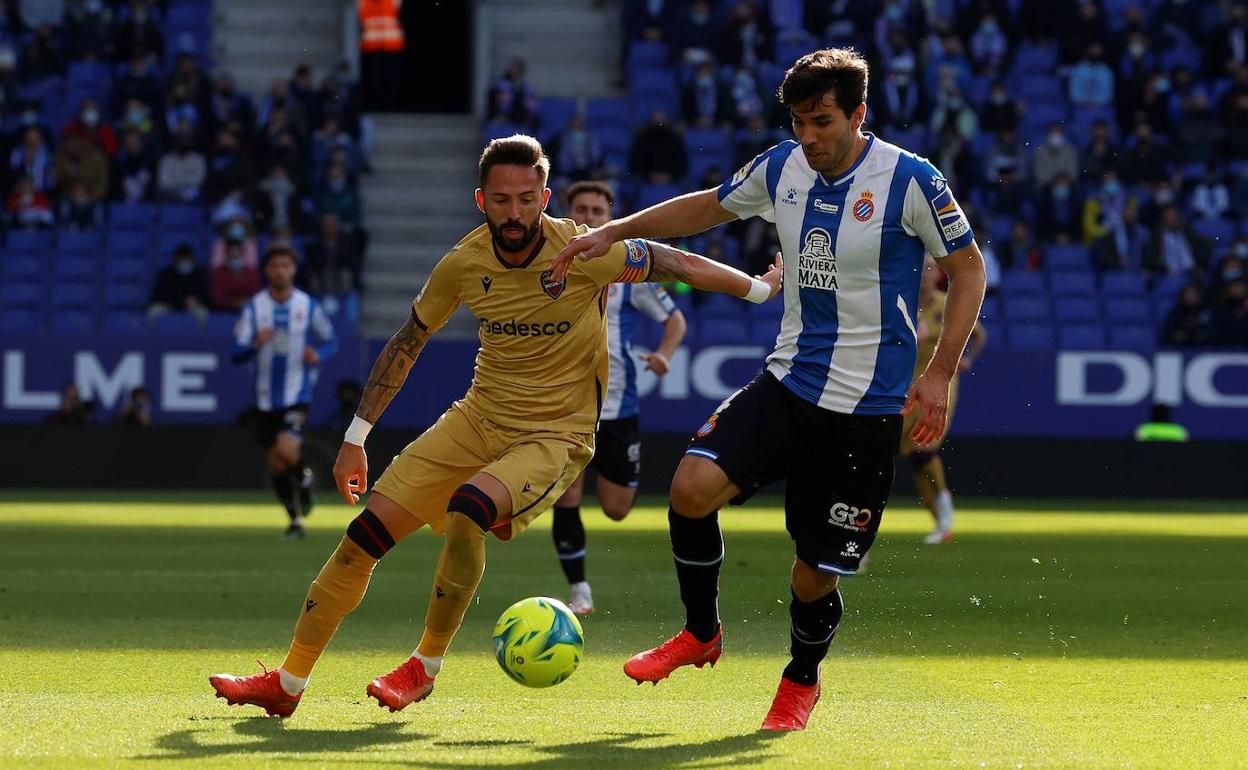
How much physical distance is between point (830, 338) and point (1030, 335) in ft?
53.8

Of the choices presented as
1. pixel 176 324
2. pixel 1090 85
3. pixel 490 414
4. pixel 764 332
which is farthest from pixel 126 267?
pixel 490 414

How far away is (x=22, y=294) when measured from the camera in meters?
21.5

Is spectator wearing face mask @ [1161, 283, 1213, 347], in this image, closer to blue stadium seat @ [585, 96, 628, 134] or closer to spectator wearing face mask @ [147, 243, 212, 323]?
blue stadium seat @ [585, 96, 628, 134]

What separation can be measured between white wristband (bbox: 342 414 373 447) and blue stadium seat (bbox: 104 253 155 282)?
1584cm

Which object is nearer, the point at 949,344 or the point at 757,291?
the point at 949,344

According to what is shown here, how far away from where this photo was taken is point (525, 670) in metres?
6.55

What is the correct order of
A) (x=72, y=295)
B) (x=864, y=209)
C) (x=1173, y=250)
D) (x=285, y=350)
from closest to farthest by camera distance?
(x=864, y=209) < (x=285, y=350) < (x=72, y=295) < (x=1173, y=250)

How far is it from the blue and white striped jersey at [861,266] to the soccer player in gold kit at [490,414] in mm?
334

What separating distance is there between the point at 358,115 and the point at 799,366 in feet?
60.4

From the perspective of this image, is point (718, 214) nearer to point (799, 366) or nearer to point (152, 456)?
point (799, 366)

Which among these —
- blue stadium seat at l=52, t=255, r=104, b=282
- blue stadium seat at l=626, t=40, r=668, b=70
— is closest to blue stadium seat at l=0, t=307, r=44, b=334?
blue stadium seat at l=52, t=255, r=104, b=282

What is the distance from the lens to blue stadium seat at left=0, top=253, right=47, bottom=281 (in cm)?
2167

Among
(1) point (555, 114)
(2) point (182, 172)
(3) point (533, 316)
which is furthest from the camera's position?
(1) point (555, 114)

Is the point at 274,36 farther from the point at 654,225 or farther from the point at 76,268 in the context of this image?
the point at 654,225
